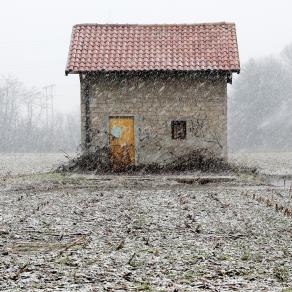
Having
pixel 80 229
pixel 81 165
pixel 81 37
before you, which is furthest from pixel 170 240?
pixel 81 37

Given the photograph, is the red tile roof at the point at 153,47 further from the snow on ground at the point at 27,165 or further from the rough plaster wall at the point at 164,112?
the snow on ground at the point at 27,165

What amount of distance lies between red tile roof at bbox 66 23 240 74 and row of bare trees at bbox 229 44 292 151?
32.4 m

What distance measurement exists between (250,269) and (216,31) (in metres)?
16.6

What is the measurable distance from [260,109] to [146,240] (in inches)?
1949

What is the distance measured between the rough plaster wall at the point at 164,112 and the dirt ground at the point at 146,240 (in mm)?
5667

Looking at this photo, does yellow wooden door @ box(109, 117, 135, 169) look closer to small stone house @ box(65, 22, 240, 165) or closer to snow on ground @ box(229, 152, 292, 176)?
small stone house @ box(65, 22, 240, 165)

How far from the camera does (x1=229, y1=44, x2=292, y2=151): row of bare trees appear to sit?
5431 centimetres

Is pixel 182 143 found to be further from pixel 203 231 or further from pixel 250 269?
pixel 250 269

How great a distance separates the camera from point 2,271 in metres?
5.52

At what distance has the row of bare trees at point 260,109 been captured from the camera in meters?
54.3

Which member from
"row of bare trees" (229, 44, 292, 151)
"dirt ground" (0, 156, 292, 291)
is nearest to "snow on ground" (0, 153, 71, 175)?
"dirt ground" (0, 156, 292, 291)

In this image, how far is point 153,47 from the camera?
20.6 meters

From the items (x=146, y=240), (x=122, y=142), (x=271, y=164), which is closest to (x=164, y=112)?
(x=122, y=142)

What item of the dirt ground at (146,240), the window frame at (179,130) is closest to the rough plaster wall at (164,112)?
the window frame at (179,130)
